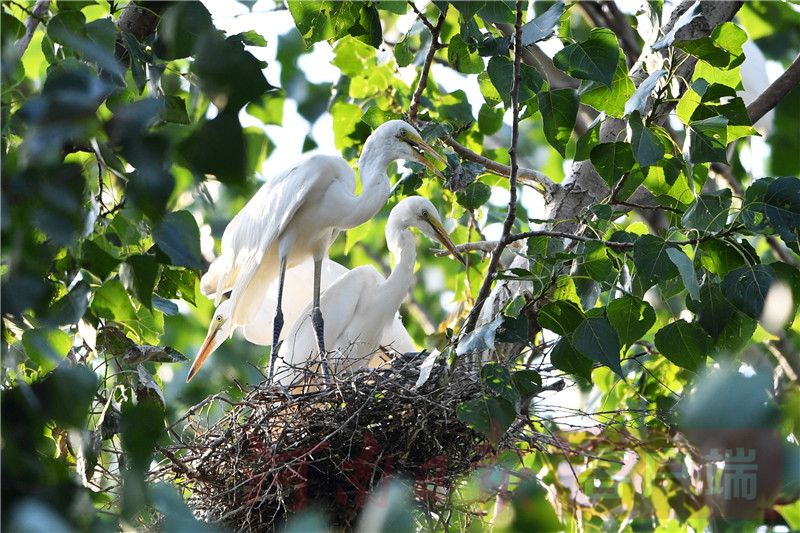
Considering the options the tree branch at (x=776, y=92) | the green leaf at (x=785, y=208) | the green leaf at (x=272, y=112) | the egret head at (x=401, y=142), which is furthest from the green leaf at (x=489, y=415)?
the green leaf at (x=272, y=112)

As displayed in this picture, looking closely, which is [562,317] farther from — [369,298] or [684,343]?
[369,298]

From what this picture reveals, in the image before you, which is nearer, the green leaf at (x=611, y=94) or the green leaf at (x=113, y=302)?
the green leaf at (x=113, y=302)

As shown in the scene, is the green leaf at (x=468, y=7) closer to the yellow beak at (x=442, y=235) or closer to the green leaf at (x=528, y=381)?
the green leaf at (x=528, y=381)

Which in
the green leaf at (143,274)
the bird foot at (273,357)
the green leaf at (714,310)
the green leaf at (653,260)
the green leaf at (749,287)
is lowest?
the bird foot at (273,357)

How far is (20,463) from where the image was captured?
891 millimetres

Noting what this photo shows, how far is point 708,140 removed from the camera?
1.83 meters

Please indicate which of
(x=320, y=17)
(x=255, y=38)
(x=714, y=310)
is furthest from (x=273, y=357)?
(x=714, y=310)

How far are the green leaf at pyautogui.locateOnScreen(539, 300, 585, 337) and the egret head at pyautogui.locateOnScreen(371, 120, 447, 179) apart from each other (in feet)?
3.53

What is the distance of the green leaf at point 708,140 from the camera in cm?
180

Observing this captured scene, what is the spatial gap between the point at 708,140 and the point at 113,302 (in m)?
1.05

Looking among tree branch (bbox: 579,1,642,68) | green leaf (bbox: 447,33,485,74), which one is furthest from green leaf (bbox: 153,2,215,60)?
tree branch (bbox: 579,1,642,68)

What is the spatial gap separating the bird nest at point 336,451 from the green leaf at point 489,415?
42 centimetres

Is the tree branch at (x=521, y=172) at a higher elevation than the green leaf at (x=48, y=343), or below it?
higher

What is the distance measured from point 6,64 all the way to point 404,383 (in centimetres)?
149
